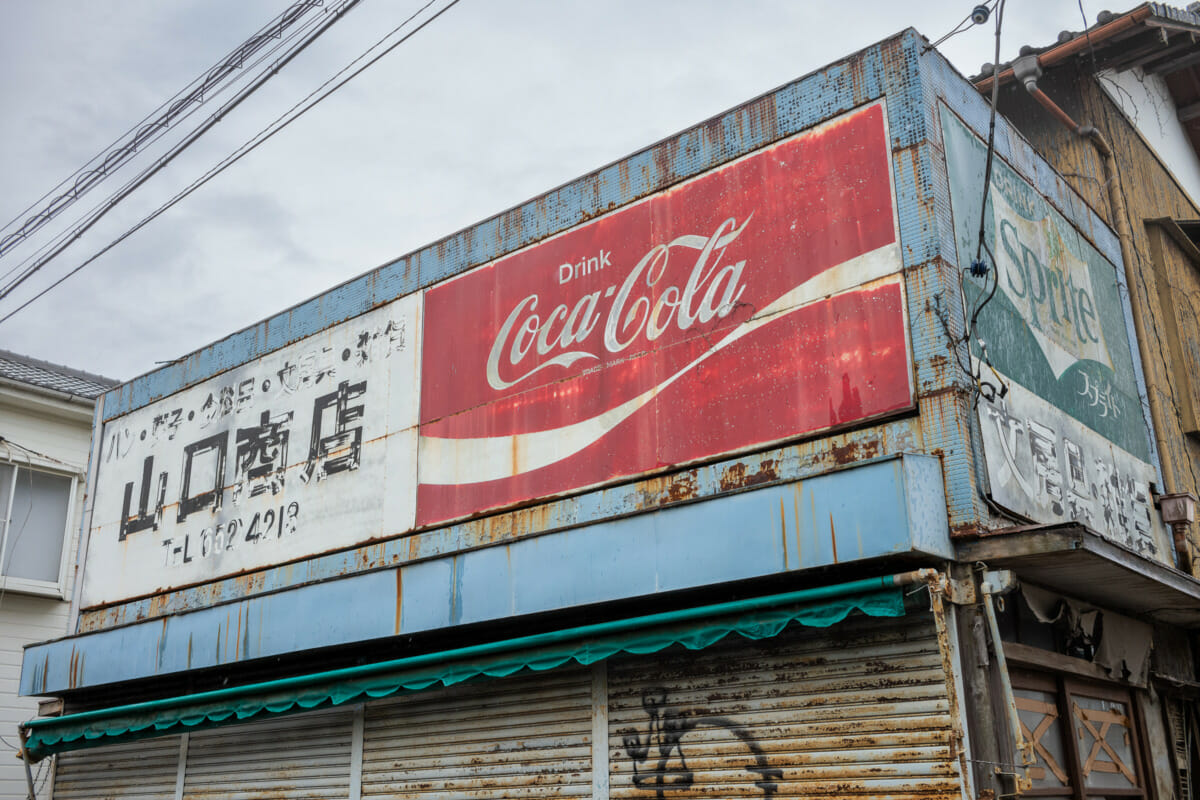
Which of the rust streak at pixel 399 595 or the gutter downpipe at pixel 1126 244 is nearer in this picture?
the rust streak at pixel 399 595

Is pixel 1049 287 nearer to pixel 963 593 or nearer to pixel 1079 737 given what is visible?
pixel 963 593

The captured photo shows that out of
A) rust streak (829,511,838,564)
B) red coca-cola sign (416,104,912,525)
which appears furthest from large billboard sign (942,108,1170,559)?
rust streak (829,511,838,564)

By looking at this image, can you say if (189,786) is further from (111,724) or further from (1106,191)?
(1106,191)

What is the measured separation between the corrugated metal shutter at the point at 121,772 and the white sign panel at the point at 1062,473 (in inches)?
402

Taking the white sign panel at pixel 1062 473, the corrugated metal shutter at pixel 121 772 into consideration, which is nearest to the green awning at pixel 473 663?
the corrugated metal shutter at pixel 121 772

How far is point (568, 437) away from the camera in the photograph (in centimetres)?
1033

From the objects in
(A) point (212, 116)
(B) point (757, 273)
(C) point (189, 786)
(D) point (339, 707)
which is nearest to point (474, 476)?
(D) point (339, 707)

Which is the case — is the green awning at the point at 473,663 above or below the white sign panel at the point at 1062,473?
below

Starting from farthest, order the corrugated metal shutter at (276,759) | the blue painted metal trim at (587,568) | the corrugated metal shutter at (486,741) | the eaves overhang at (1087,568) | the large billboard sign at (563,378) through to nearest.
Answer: the corrugated metal shutter at (276,759), the corrugated metal shutter at (486,741), the large billboard sign at (563,378), the blue painted metal trim at (587,568), the eaves overhang at (1087,568)

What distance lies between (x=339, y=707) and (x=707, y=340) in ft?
18.4

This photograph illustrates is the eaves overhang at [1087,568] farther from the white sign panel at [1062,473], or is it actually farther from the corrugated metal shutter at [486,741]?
the corrugated metal shutter at [486,741]

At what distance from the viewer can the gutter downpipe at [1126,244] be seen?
11.9 metres

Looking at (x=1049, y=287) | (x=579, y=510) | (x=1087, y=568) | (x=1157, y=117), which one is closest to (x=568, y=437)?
(x=579, y=510)

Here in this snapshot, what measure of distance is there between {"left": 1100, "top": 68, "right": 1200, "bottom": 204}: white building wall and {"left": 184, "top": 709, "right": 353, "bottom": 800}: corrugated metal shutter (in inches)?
474
